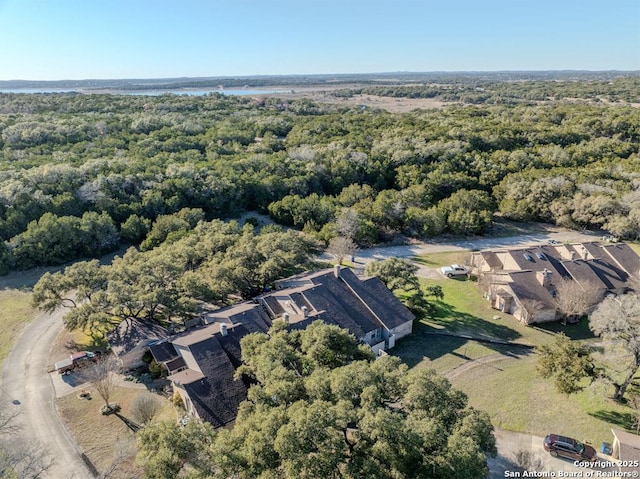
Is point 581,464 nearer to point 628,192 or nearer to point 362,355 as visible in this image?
point 362,355

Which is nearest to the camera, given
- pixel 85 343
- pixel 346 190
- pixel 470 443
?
pixel 470 443

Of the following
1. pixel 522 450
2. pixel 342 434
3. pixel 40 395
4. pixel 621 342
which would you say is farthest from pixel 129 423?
pixel 621 342

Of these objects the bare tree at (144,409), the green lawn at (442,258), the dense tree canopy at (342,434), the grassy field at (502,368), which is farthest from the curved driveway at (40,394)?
the green lawn at (442,258)

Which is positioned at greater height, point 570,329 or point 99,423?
point 99,423

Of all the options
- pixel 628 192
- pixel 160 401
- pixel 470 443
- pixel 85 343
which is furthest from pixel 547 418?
pixel 628 192

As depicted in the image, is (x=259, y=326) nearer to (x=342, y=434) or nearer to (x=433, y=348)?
(x=433, y=348)

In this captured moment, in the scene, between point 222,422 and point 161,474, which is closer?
point 161,474

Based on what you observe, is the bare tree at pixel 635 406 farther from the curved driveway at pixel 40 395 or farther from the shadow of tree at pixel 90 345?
the shadow of tree at pixel 90 345
